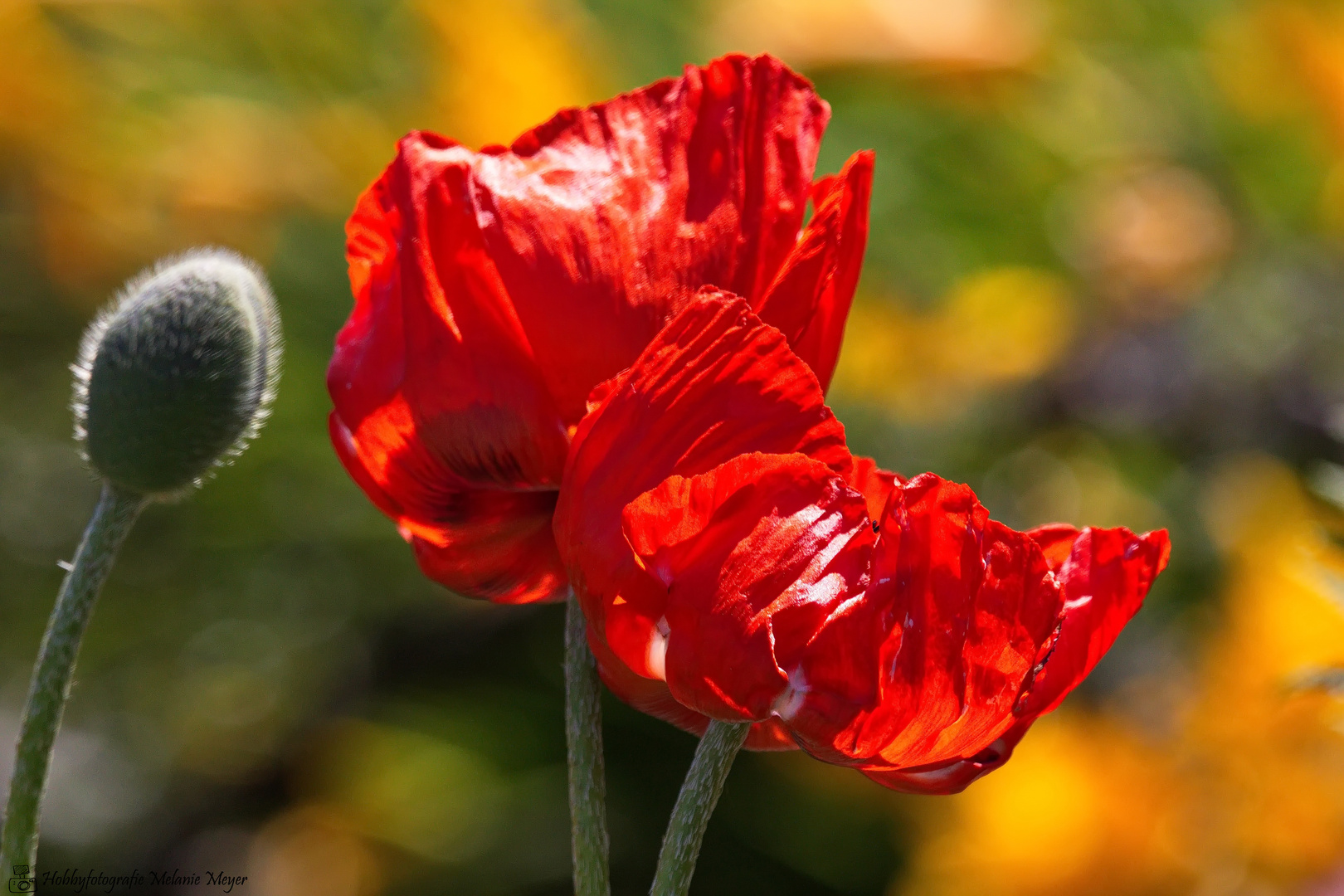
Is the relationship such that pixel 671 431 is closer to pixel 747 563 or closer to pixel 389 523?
pixel 747 563

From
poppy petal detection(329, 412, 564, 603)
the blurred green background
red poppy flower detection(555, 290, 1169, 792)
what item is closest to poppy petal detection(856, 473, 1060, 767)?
red poppy flower detection(555, 290, 1169, 792)

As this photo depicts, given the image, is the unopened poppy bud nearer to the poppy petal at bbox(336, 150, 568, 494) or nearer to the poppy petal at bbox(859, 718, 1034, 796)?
the poppy petal at bbox(336, 150, 568, 494)

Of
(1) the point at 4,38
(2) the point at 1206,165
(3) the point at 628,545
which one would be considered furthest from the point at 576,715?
(2) the point at 1206,165

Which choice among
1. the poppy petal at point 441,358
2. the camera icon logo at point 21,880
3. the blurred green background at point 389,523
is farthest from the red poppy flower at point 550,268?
the blurred green background at point 389,523

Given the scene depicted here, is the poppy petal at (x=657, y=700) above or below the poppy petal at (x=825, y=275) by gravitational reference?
below

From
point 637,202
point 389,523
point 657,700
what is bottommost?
point 389,523

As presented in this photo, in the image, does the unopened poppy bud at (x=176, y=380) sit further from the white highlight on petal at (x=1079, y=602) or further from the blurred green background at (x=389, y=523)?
the blurred green background at (x=389, y=523)

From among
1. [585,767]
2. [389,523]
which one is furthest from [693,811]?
[389,523]
